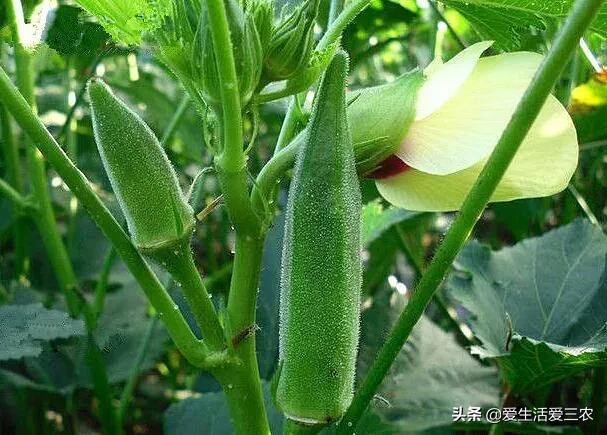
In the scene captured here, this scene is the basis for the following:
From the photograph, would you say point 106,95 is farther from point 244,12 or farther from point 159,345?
point 159,345

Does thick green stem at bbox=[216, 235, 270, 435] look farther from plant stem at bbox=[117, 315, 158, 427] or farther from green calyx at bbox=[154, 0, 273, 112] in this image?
plant stem at bbox=[117, 315, 158, 427]

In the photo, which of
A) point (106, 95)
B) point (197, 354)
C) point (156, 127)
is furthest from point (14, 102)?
point (156, 127)

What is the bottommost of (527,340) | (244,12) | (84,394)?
(84,394)

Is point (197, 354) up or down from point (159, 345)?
up

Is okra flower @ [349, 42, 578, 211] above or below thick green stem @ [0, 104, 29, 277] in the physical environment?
above


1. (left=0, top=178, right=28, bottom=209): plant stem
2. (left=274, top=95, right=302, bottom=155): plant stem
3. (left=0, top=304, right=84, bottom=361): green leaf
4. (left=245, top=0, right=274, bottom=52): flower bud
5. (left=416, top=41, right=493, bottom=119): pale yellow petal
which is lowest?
(left=0, top=304, right=84, bottom=361): green leaf

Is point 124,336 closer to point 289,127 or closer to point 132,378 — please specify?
point 132,378

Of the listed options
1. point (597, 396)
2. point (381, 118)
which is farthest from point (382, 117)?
point (597, 396)

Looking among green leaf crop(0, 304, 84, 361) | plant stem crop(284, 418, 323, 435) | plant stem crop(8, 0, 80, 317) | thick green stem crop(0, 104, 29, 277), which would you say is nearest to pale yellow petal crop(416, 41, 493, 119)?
plant stem crop(284, 418, 323, 435)
